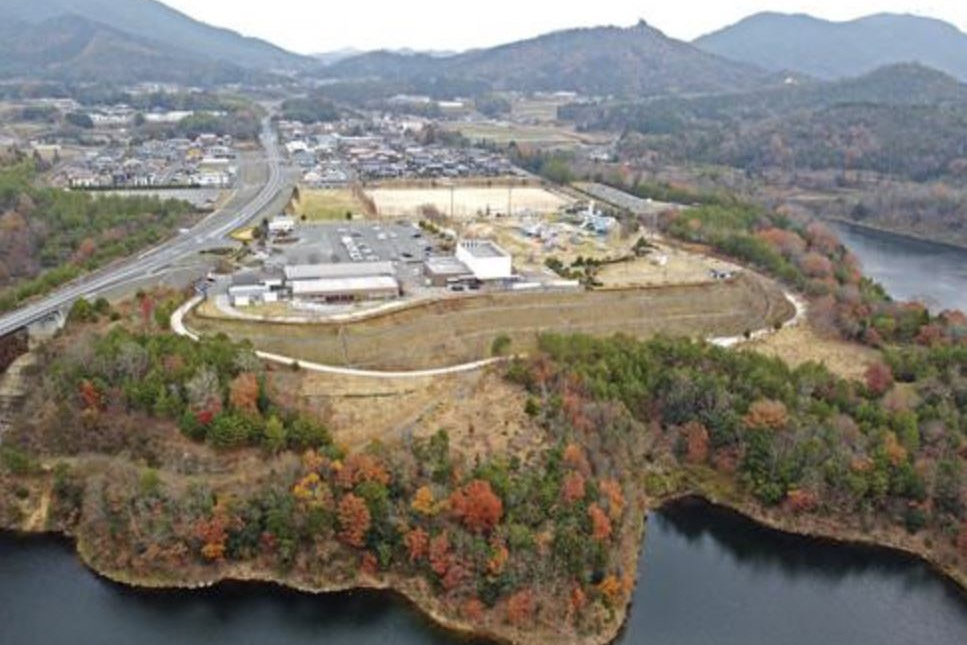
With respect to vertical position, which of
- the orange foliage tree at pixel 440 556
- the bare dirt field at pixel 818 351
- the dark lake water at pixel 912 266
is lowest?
the dark lake water at pixel 912 266

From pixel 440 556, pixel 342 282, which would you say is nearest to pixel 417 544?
pixel 440 556

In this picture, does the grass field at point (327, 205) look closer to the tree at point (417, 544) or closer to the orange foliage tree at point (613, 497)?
the orange foliage tree at point (613, 497)

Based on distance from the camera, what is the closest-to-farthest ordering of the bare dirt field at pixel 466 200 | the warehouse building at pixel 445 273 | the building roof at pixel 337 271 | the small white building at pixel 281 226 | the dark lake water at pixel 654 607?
the dark lake water at pixel 654 607, the building roof at pixel 337 271, the warehouse building at pixel 445 273, the small white building at pixel 281 226, the bare dirt field at pixel 466 200

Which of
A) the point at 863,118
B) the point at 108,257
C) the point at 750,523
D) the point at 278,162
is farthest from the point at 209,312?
the point at 863,118

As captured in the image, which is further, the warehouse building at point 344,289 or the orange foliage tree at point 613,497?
the warehouse building at point 344,289

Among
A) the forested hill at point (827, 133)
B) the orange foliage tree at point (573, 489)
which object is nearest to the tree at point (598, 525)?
the orange foliage tree at point (573, 489)

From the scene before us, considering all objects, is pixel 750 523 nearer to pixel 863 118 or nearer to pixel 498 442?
pixel 498 442

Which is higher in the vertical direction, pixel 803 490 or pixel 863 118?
pixel 863 118
